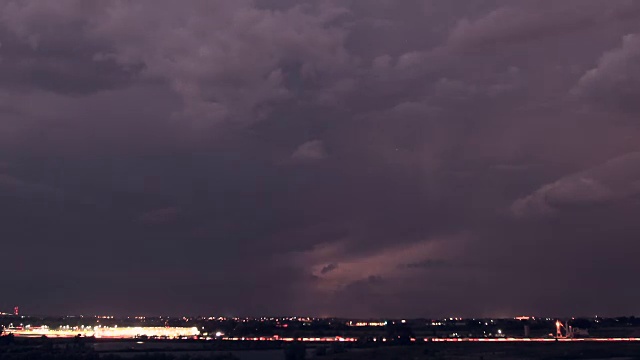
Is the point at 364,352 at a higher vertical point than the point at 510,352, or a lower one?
higher

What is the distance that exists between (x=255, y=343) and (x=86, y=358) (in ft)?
205

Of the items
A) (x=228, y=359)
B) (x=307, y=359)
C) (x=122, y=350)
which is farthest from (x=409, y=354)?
(x=122, y=350)

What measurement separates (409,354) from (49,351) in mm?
75827

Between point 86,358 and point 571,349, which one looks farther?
point 571,349

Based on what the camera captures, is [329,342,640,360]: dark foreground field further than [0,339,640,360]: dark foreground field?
No

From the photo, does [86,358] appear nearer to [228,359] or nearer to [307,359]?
[228,359]

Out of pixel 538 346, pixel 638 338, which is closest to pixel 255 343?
pixel 538 346

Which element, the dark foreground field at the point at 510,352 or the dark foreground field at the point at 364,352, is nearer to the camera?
the dark foreground field at the point at 510,352

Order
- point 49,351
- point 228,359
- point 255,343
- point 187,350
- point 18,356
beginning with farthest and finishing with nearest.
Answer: point 255,343 < point 187,350 < point 49,351 < point 18,356 < point 228,359

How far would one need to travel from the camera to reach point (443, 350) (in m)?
159

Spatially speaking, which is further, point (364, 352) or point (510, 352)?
point (364, 352)

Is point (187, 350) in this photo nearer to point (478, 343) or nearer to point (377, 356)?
point (377, 356)

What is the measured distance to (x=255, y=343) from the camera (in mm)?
199125

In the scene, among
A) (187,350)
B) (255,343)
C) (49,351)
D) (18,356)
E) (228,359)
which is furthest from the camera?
(255,343)
